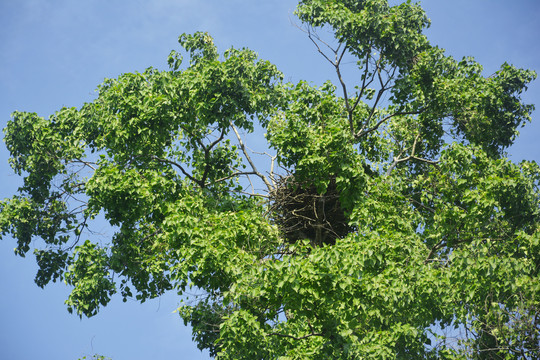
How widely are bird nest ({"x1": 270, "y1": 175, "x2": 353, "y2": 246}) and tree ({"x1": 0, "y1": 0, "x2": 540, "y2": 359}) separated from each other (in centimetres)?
4

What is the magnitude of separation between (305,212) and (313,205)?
1.06 feet

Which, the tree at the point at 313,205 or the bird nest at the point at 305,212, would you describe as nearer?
the tree at the point at 313,205

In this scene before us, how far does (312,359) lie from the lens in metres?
9.33

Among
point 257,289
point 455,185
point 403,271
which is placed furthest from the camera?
point 455,185

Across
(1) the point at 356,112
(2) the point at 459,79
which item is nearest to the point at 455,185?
(2) the point at 459,79

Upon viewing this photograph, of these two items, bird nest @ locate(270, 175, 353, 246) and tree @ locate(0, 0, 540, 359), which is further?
bird nest @ locate(270, 175, 353, 246)

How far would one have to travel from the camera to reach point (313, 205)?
493 inches

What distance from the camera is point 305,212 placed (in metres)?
12.8

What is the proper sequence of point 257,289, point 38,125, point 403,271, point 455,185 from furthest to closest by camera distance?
point 38,125
point 455,185
point 403,271
point 257,289

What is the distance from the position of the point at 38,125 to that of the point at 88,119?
104 centimetres

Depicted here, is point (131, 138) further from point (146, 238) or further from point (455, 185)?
point (455, 185)

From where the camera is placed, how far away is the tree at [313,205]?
917 cm

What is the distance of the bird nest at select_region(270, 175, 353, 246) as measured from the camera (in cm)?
1251

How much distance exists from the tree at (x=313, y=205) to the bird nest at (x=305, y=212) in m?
0.04
